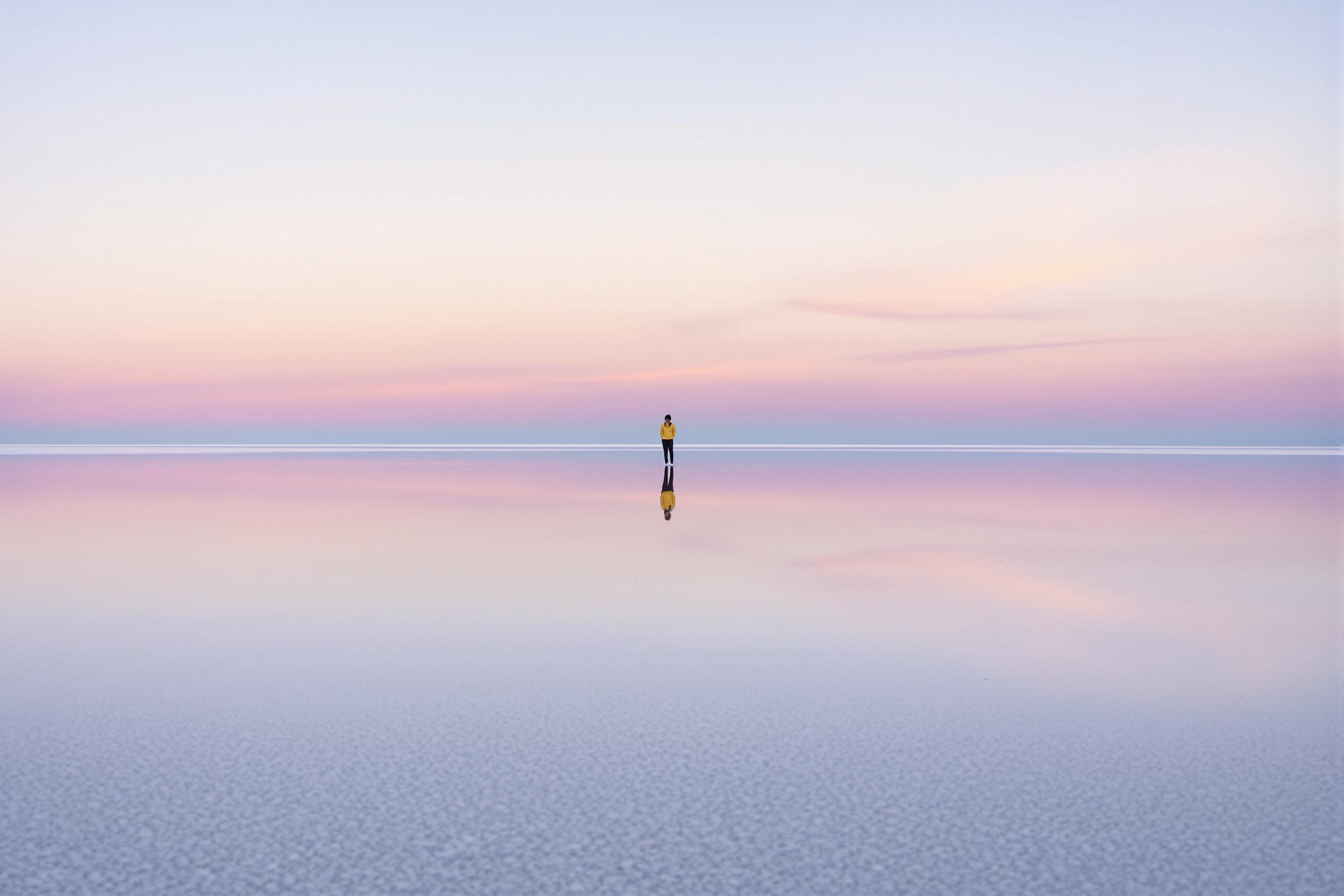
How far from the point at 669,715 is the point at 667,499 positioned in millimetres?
19120

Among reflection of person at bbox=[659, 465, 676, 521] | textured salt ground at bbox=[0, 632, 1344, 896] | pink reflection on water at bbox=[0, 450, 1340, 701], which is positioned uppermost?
reflection of person at bbox=[659, 465, 676, 521]

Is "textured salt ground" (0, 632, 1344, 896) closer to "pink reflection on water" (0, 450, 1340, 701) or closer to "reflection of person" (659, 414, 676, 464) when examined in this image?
"pink reflection on water" (0, 450, 1340, 701)

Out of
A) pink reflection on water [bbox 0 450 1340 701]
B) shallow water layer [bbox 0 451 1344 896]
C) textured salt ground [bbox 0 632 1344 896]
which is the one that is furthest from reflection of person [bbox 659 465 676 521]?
textured salt ground [bbox 0 632 1344 896]

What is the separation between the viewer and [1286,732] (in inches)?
264

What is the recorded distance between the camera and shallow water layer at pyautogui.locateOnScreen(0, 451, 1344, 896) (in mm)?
4664

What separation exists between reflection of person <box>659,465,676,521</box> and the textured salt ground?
42.7 ft

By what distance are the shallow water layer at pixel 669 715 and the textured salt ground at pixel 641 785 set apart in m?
0.03

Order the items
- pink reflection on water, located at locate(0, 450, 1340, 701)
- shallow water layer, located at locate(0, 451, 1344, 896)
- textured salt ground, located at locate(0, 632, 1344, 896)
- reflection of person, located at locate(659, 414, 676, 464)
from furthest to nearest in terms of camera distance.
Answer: reflection of person, located at locate(659, 414, 676, 464)
pink reflection on water, located at locate(0, 450, 1340, 701)
shallow water layer, located at locate(0, 451, 1344, 896)
textured salt ground, located at locate(0, 632, 1344, 896)

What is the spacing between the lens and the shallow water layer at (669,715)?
15.3 feet

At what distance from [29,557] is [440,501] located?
10.7 metres

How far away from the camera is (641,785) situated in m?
5.59

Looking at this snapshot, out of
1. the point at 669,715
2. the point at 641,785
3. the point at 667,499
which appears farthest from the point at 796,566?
the point at 667,499

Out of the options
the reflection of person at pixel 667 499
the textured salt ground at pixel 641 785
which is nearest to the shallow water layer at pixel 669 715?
the textured salt ground at pixel 641 785

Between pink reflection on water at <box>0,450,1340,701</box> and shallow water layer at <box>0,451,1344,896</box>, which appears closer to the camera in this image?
shallow water layer at <box>0,451,1344,896</box>
